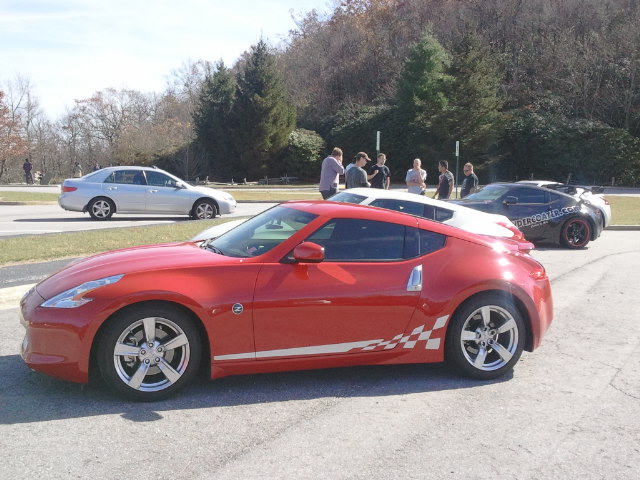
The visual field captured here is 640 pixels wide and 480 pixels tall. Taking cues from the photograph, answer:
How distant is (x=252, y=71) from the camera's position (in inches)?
2046

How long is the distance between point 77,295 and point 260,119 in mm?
48054

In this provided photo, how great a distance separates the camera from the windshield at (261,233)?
487cm

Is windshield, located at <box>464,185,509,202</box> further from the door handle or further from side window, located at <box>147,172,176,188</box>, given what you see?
the door handle

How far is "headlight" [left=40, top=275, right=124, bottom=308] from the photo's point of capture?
4.32m

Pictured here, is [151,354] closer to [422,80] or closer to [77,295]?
[77,295]

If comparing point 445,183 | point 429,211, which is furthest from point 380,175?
point 429,211

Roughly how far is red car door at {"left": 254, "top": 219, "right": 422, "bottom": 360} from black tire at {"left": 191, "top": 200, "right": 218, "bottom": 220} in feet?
44.8

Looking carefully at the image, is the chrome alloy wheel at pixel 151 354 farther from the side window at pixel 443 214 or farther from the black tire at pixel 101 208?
the black tire at pixel 101 208

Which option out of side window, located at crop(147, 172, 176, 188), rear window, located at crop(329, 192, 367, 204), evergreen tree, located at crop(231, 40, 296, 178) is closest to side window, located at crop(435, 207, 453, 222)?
rear window, located at crop(329, 192, 367, 204)

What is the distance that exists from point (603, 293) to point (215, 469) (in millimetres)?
6945

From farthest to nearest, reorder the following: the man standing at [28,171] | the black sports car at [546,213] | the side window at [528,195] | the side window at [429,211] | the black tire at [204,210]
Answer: the man standing at [28,171] < the black tire at [204,210] < the side window at [528,195] < the black sports car at [546,213] < the side window at [429,211]

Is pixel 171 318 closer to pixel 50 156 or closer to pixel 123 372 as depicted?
pixel 123 372

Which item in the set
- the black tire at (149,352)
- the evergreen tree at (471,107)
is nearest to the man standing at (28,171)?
the evergreen tree at (471,107)

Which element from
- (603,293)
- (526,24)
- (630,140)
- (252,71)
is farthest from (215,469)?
(526,24)
